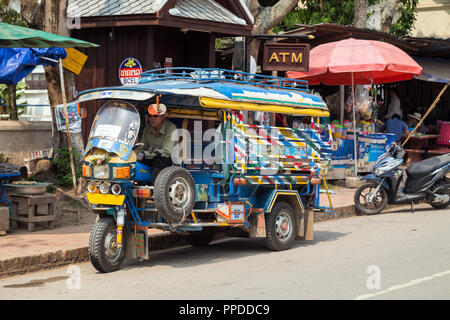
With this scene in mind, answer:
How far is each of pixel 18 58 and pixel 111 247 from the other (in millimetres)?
3975

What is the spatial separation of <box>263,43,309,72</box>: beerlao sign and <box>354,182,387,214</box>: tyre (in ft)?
8.67

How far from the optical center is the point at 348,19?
2275 cm

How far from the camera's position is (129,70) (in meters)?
13.8

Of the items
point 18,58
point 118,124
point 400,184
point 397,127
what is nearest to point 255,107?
point 118,124

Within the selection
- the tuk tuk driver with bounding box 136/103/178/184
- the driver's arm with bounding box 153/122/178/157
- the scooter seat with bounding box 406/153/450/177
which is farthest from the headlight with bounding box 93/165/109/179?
the scooter seat with bounding box 406/153/450/177

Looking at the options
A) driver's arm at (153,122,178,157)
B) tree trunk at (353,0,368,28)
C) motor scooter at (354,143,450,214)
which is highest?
tree trunk at (353,0,368,28)

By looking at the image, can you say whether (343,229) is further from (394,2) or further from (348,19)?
(348,19)

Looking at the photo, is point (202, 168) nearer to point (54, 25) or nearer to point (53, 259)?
point (53, 259)

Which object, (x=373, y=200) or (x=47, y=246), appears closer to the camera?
(x=47, y=246)

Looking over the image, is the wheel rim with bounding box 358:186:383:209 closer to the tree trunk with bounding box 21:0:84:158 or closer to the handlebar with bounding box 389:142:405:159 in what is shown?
the handlebar with bounding box 389:142:405:159

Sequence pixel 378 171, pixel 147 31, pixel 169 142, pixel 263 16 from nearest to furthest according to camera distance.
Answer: pixel 169 142, pixel 378 171, pixel 147 31, pixel 263 16

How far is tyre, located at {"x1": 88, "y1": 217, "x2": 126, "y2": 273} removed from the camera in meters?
7.56

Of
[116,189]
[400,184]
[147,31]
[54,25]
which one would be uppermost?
[147,31]

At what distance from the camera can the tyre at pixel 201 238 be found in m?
9.70
